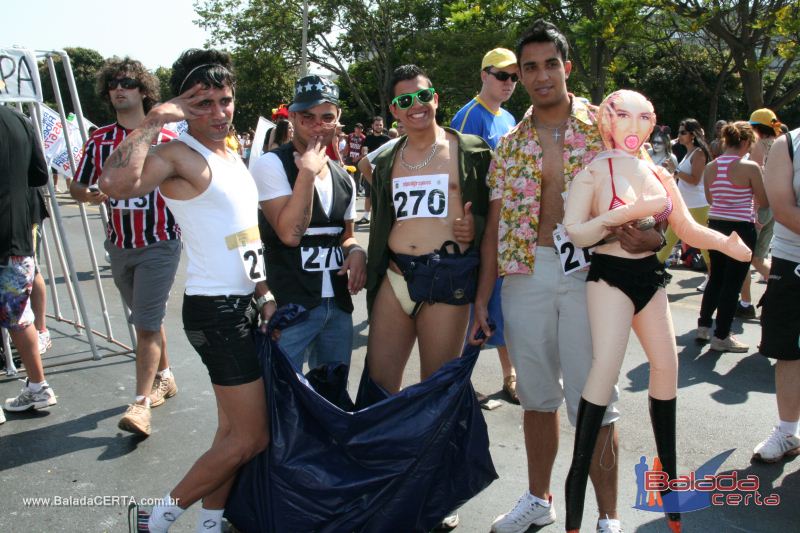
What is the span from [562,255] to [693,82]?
25.9 meters

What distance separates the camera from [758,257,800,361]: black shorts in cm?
367

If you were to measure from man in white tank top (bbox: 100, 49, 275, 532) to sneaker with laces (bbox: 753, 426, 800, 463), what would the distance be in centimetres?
278

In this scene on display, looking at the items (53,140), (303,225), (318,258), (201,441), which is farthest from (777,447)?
(53,140)

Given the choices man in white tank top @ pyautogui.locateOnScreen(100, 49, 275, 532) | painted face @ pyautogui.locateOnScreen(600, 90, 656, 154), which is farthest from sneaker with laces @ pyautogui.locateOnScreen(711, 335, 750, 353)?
man in white tank top @ pyautogui.locateOnScreen(100, 49, 275, 532)

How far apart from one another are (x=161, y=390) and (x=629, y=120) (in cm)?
358

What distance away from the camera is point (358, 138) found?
1967 centimetres

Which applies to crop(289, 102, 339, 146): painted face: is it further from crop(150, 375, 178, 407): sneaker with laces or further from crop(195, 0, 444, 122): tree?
crop(195, 0, 444, 122): tree

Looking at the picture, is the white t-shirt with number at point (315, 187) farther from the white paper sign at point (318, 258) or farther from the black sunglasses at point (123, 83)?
the black sunglasses at point (123, 83)

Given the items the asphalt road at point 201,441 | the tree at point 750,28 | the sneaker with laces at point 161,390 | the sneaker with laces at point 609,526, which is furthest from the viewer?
the tree at point 750,28

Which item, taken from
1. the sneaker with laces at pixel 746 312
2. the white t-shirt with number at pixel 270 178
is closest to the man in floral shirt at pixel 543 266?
the white t-shirt with number at pixel 270 178

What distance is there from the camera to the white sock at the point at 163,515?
2.85m

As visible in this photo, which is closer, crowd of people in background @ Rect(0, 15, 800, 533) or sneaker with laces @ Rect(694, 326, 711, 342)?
crowd of people in background @ Rect(0, 15, 800, 533)

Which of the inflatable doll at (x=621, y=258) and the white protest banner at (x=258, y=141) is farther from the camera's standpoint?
the white protest banner at (x=258, y=141)

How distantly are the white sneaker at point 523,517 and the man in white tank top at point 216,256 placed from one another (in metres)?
1.18
